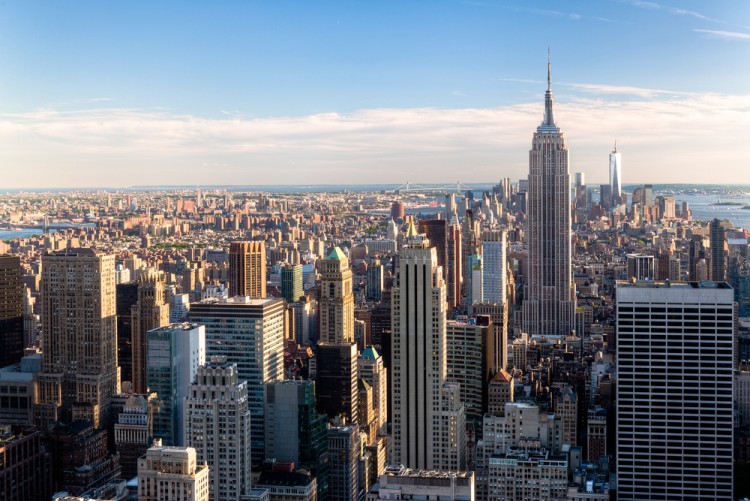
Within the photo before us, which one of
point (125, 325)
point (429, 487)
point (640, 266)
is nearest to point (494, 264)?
point (640, 266)

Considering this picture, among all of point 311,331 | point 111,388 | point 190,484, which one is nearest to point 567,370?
point 311,331

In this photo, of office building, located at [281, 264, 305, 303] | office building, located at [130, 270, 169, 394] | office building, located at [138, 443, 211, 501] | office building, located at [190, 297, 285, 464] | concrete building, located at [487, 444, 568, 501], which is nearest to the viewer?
office building, located at [138, 443, 211, 501]

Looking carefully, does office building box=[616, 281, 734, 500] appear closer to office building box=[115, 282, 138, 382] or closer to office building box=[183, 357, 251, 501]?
office building box=[183, 357, 251, 501]

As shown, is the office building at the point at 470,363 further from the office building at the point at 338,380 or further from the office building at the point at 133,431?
the office building at the point at 133,431

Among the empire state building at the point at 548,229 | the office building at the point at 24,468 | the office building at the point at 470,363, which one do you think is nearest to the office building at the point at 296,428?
the office building at the point at 470,363

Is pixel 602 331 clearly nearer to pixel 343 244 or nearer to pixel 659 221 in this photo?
pixel 659 221

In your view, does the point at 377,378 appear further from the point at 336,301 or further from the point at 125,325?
the point at 125,325

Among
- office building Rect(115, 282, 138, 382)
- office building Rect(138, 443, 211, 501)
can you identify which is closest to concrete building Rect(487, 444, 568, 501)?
office building Rect(138, 443, 211, 501)

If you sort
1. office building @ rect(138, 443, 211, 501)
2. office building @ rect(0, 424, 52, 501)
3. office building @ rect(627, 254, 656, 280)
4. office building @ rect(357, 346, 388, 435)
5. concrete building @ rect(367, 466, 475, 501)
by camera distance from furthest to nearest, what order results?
office building @ rect(627, 254, 656, 280), office building @ rect(357, 346, 388, 435), office building @ rect(0, 424, 52, 501), office building @ rect(138, 443, 211, 501), concrete building @ rect(367, 466, 475, 501)
